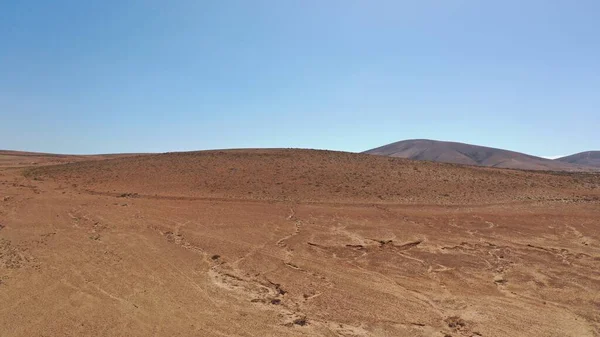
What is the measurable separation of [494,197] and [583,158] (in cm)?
16283

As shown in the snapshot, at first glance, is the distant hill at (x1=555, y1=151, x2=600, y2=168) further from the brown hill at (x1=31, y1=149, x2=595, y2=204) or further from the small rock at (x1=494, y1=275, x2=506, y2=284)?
the small rock at (x1=494, y1=275, x2=506, y2=284)

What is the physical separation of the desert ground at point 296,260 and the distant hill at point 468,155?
297 ft

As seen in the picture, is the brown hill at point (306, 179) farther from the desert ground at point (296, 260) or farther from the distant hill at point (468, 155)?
the distant hill at point (468, 155)

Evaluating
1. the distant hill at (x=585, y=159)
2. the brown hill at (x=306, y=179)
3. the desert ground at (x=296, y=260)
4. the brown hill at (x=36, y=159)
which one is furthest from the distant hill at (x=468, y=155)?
the desert ground at (x=296, y=260)

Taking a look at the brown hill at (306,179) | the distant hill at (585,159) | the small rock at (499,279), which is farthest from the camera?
the distant hill at (585,159)

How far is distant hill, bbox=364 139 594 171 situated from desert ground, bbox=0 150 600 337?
90622mm

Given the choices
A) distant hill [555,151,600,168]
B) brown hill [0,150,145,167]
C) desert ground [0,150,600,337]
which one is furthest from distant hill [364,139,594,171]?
desert ground [0,150,600,337]

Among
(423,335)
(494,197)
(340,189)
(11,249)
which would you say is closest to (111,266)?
(11,249)

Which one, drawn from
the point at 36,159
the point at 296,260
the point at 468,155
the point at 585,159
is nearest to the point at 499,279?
the point at 296,260

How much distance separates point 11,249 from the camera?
435 inches

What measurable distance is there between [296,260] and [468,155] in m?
121

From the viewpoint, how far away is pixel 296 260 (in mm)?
10977

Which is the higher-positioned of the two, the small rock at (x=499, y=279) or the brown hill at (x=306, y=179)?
the brown hill at (x=306, y=179)

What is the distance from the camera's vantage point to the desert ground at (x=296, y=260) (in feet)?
23.5
